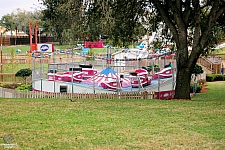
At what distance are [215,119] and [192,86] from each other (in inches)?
676

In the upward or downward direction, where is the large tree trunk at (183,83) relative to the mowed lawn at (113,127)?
upward

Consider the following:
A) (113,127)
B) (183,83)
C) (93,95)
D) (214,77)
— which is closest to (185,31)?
(183,83)

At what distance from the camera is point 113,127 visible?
8.72 meters

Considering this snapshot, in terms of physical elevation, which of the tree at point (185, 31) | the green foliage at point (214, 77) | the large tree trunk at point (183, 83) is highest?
the tree at point (185, 31)

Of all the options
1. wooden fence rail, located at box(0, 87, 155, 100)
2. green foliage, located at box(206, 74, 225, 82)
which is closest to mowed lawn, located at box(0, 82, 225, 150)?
wooden fence rail, located at box(0, 87, 155, 100)

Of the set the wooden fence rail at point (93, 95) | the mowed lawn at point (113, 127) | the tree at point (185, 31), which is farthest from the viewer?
the wooden fence rail at point (93, 95)

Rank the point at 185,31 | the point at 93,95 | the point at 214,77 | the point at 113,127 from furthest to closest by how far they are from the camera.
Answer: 1. the point at 214,77
2. the point at 93,95
3. the point at 185,31
4. the point at 113,127

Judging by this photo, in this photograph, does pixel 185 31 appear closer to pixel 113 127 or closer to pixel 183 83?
pixel 183 83

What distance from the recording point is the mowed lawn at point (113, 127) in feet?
23.3

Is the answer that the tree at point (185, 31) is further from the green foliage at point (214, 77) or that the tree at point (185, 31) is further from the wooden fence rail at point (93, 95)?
the green foliage at point (214, 77)

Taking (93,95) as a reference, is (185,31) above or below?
above

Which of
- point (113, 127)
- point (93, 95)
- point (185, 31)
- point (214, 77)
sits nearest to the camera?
point (113, 127)

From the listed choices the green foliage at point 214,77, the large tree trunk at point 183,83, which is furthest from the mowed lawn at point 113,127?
the green foliage at point 214,77

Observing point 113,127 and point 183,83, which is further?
point 183,83
